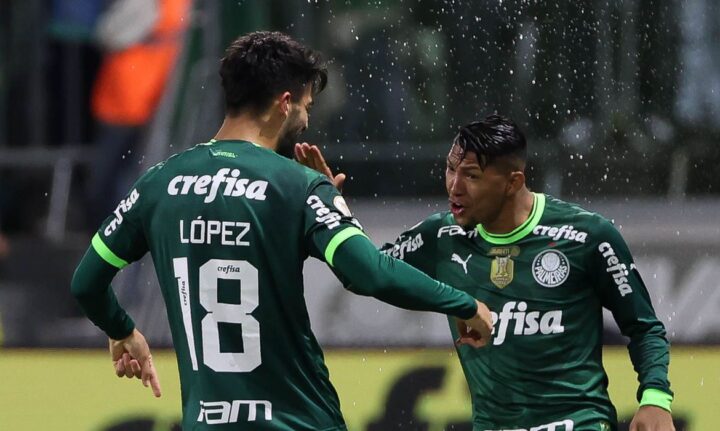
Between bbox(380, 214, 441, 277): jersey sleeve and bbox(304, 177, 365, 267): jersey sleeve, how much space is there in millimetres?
959

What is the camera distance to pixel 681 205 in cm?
684

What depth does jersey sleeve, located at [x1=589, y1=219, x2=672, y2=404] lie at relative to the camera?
392cm

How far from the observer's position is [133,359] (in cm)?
373

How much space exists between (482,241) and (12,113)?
3.48m

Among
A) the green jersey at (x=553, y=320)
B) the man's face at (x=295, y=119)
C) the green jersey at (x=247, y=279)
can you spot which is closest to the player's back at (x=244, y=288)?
the green jersey at (x=247, y=279)

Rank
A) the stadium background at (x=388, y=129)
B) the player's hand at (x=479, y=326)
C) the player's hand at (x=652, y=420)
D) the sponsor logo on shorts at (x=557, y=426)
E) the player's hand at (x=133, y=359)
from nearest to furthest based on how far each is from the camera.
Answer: the player's hand at (x=479, y=326), the player's hand at (x=133, y=359), the player's hand at (x=652, y=420), the sponsor logo on shorts at (x=557, y=426), the stadium background at (x=388, y=129)

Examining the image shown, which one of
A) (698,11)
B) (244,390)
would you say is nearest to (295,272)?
(244,390)

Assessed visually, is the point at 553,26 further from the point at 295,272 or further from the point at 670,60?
the point at 295,272

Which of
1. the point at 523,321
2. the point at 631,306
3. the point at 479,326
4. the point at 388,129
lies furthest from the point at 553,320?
the point at 388,129

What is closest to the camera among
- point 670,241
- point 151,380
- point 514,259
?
point 151,380

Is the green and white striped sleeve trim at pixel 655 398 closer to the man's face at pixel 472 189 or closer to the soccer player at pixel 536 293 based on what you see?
the soccer player at pixel 536 293

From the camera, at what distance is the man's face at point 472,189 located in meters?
4.09

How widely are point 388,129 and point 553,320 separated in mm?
2993

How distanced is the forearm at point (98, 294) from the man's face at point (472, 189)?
105 centimetres
